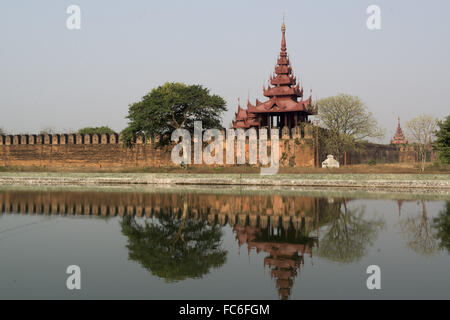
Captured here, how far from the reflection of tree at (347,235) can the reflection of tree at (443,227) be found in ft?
4.40

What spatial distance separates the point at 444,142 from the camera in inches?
1160

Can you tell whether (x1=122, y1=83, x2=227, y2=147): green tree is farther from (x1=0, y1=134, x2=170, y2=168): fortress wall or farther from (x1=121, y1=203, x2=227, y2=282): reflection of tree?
(x1=121, y1=203, x2=227, y2=282): reflection of tree

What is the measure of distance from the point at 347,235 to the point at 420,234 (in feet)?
5.54

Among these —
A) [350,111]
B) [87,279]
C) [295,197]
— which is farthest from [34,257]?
[350,111]

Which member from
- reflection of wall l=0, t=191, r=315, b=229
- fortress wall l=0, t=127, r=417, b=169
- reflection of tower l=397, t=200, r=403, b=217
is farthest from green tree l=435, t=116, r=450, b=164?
reflection of wall l=0, t=191, r=315, b=229

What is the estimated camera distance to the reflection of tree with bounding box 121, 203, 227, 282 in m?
7.71

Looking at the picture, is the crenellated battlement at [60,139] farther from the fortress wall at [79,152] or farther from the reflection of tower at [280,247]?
the reflection of tower at [280,247]

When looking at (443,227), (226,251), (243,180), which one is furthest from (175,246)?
(243,180)

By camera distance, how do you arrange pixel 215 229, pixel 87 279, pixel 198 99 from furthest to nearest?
1. pixel 198 99
2. pixel 215 229
3. pixel 87 279

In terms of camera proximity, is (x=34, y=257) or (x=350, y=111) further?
(x=350, y=111)

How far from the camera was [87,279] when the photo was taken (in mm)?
6945

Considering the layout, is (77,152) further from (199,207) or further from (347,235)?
(347,235)
